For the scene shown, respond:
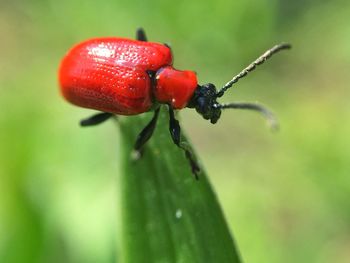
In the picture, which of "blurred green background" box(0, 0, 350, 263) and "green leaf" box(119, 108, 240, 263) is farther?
"blurred green background" box(0, 0, 350, 263)

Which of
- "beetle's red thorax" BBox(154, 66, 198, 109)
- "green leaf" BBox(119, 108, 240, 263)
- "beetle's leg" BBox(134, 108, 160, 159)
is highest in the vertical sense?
"beetle's red thorax" BBox(154, 66, 198, 109)

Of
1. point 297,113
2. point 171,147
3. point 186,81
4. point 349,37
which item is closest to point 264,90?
point 297,113

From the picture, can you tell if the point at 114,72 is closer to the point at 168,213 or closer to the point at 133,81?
the point at 133,81

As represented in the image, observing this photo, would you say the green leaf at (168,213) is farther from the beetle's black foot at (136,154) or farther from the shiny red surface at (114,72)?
the shiny red surface at (114,72)

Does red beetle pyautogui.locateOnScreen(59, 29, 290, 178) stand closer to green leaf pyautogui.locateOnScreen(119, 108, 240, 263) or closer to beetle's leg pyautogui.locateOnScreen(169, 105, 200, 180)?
beetle's leg pyautogui.locateOnScreen(169, 105, 200, 180)

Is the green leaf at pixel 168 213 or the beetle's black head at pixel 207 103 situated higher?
the beetle's black head at pixel 207 103


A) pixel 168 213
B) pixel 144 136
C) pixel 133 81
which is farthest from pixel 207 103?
pixel 168 213

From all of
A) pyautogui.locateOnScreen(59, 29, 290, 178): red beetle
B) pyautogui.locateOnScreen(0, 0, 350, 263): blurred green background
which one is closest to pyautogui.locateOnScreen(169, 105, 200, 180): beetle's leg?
pyautogui.locateOnScreen(59, 29, 290, 178): red beetle

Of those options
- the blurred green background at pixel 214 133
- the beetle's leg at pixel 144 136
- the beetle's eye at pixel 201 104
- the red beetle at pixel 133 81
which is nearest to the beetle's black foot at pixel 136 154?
the beetle's leg at pixel 144 136
